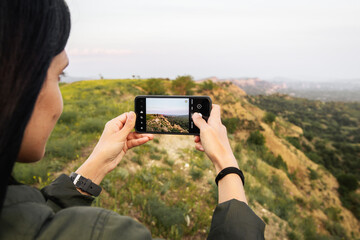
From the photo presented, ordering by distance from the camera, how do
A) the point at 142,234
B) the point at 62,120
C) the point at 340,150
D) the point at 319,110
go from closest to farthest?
the point at 142,234 → the point at 62,120 → the point at 340,150 → the point at 319,110

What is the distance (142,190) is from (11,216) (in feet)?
12.5

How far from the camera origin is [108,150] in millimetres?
1926

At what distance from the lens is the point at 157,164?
567 cm

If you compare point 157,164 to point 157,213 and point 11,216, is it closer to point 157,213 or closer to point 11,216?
point 157,213

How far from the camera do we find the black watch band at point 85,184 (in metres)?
1.67

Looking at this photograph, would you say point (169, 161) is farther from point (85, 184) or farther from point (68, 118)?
point (68, 118)

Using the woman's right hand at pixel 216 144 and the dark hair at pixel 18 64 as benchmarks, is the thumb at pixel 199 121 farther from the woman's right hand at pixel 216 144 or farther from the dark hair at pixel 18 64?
the dark hair at pixel 18 64

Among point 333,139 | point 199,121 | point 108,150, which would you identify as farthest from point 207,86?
point 333,139

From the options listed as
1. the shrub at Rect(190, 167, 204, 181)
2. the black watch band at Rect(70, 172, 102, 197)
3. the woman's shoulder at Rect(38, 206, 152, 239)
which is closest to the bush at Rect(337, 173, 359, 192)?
the shrub at Rect(190, 167, 204, 181)

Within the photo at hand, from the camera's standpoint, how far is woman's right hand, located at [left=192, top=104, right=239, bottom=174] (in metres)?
1.57

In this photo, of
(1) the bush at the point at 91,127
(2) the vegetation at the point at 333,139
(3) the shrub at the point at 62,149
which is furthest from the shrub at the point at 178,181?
(2) the vegetation at the point at 333,139

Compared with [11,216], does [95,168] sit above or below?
below

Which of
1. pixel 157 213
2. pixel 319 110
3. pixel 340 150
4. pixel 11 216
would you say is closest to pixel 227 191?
pixel 11 216

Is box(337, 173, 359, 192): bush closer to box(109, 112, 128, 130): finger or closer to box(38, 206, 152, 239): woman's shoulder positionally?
box(109, 112, 128, 130): finger
